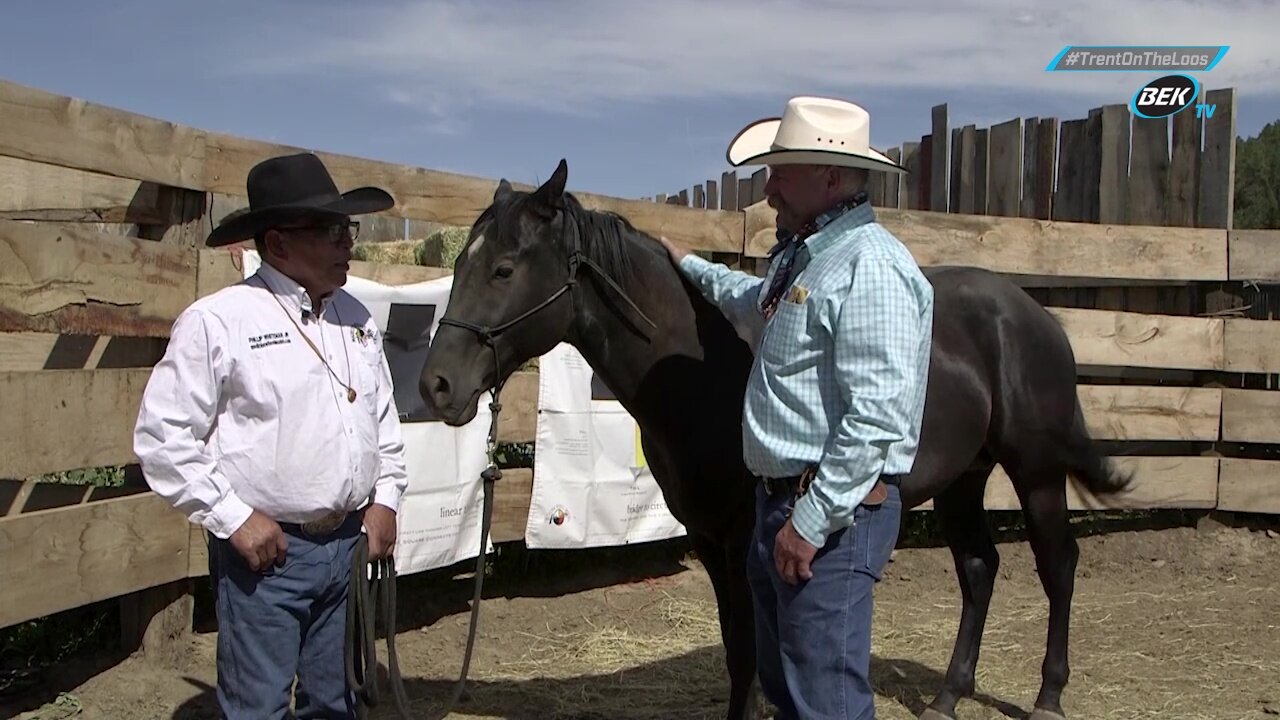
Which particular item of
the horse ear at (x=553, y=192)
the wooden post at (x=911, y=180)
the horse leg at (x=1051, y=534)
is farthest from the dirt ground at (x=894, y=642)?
the wooden post at (x=911, y=180)

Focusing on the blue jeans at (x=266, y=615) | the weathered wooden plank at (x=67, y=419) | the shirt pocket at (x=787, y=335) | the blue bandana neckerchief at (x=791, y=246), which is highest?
the blue bandana neckerchief at (x=791, y=246)

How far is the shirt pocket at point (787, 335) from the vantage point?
7.65 ft

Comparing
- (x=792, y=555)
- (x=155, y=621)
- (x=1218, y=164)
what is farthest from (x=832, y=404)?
(x=1218, y=164)

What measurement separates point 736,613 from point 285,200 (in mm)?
1892

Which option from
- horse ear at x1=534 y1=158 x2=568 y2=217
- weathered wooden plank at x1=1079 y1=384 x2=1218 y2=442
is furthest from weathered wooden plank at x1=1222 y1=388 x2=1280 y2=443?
horse ear at x1=534 y1=158 x2=568 y2=217

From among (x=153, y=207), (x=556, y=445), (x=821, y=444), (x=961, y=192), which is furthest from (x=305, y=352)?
(x=961, y=192)

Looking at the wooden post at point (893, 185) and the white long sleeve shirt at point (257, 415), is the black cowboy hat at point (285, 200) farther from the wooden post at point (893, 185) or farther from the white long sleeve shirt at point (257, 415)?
the wooden post at point (893, 185)

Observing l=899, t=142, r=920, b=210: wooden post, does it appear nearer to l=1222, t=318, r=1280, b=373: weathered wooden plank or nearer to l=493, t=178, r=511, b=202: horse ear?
l=1222, t=318, r=1280, b=373: weathered wooden plank

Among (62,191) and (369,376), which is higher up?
(62,191)

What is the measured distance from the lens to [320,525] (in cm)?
243

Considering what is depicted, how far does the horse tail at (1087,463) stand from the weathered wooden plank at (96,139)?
12.5ft

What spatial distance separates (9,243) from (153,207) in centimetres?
86

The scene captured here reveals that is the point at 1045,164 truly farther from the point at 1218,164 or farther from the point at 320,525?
the point at 320,525

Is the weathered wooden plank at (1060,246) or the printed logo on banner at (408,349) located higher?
the weathered wooden plank at (1060,246)
